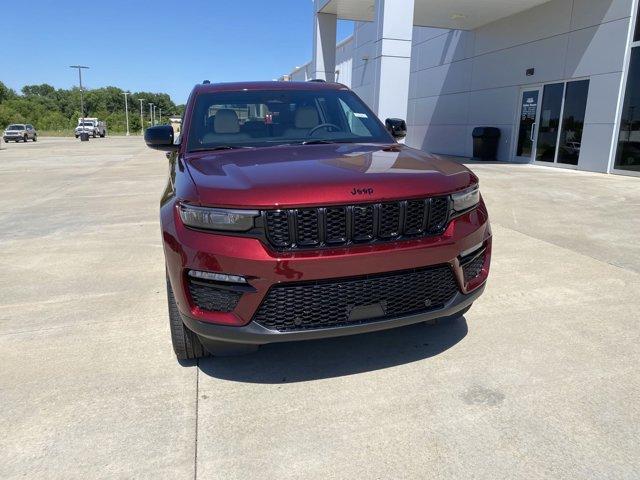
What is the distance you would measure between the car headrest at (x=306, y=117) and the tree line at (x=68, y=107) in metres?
78.0

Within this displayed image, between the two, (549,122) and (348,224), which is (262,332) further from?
(549,122)

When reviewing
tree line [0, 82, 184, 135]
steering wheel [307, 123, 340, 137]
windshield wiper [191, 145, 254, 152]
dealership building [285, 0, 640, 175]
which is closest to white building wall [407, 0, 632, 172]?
dealership building [285, 0, 640, 175]

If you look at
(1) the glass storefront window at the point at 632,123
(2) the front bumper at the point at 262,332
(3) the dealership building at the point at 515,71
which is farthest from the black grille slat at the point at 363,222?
(1) the glass storefront window at the point at 632,123

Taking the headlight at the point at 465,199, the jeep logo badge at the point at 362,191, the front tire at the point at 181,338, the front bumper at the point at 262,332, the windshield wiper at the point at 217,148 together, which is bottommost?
the front tire at the point at 181,338

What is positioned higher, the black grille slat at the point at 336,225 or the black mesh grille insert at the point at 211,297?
the black grille slat at the point at 336,225

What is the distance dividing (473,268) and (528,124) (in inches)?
552

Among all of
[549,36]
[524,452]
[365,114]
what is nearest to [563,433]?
[524,452]

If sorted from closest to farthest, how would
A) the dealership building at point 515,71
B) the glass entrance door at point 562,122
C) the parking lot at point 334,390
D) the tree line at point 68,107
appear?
the parking lot at point 334,390
the dealership building at point 515,71
the glass entrance door at point 562,122
the tree line at point 68,107

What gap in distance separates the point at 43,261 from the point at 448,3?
1359cm

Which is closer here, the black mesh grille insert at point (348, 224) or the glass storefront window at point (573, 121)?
the black mesh grille insert at point (348, 224)

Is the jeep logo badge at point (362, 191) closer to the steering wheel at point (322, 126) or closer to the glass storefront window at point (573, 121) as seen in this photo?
the steering wheel at point (322, 126)

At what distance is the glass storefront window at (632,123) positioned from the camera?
11.2 metres

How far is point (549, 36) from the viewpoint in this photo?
45.7 feet

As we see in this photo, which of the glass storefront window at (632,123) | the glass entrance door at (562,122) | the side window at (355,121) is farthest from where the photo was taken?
the glass entrance door at (562,122)
